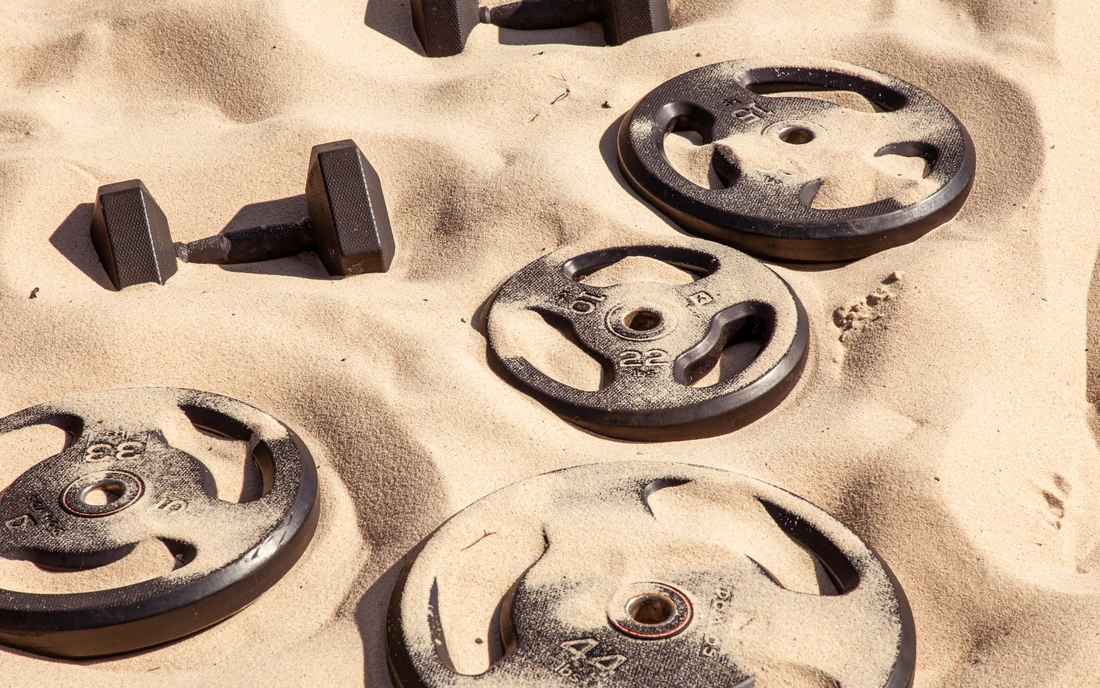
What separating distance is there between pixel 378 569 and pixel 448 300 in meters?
0.75

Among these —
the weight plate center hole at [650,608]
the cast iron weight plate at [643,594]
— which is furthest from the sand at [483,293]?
the weight plate center hole at [650,608]

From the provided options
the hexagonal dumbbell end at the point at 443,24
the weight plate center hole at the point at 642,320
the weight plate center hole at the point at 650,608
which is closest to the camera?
the weight plate center hole at the point at 650,608

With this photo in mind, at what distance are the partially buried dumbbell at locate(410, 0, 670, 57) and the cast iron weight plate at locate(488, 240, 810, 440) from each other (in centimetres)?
105

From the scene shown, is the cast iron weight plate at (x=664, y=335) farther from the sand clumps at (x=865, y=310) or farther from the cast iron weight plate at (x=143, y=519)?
the cast iron weight plate at (x=143, y=519)

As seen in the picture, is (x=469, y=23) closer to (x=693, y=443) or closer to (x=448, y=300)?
(x=448, y=300)

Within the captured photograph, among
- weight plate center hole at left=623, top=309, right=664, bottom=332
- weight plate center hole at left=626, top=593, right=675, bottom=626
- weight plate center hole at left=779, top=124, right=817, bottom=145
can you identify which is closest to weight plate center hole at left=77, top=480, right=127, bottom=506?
weight plate center hole at left=626, top=593, right=675, bottom=626

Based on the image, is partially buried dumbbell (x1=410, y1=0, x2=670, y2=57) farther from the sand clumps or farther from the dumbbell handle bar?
the sand clumps

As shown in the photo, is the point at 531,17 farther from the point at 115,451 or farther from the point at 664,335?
the point at 115,451

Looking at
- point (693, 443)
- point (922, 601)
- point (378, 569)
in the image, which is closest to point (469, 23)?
point (693, 443)

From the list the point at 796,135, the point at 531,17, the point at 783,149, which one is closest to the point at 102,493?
the point at 783,149

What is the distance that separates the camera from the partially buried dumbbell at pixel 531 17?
10.5ft

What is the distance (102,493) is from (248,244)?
2.66ft

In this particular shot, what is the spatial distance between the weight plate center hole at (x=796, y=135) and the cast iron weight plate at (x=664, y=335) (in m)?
0.49

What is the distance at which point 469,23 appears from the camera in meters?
3.29
